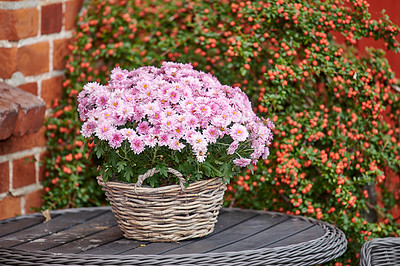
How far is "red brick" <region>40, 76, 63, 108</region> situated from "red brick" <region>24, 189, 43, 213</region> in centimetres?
39

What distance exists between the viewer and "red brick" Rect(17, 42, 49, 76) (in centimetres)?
250

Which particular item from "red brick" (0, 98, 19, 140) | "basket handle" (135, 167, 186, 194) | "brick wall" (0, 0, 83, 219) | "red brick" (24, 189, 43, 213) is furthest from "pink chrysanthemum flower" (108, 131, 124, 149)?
"red brick" (24, 189, 43, 213)

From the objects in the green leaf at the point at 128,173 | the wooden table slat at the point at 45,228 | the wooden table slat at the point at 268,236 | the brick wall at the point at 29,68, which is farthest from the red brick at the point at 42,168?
the wooden table slat at the point at 268,236

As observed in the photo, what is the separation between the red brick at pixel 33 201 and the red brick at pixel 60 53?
1.85 feet

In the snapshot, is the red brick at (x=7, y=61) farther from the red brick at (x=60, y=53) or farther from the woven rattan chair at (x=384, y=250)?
the woven rattan chair at (x=384, y=250)

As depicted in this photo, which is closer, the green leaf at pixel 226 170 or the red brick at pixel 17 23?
the green leaf at pixel 226 170

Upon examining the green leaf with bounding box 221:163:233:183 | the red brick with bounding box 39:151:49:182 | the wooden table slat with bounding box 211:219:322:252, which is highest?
the green leaf with bounding box 221:163:233:183

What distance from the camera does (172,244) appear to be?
1783 millimetres

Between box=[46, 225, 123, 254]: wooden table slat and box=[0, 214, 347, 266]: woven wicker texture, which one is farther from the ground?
box=[0, 214, 347, 266]: woven wicker texture

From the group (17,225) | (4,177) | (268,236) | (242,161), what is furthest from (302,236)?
(4,177)

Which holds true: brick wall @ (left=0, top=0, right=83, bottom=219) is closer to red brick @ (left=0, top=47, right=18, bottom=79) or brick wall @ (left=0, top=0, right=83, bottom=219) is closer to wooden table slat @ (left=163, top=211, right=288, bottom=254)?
red brick @ (left=0, top=47, right=18, bottom=79)

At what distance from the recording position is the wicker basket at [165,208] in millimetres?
1729

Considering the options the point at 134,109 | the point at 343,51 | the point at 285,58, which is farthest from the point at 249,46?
the point at 134,109

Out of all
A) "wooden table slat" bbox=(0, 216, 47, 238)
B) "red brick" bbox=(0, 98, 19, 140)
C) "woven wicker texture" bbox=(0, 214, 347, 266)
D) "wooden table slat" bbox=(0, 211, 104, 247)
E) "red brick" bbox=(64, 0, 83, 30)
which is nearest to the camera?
"woven wicker texture" bbox=(0, 214, 347, 266)
